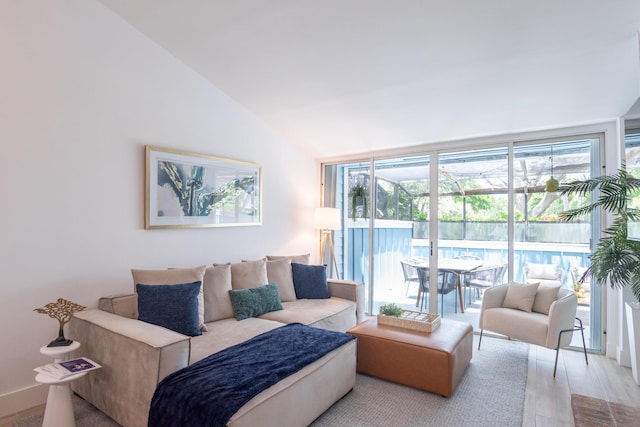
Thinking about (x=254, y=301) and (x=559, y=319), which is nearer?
(x=559, y=319)

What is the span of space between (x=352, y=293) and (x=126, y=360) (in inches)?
95.7

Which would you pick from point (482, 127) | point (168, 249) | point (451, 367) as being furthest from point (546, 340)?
point (168, 249)

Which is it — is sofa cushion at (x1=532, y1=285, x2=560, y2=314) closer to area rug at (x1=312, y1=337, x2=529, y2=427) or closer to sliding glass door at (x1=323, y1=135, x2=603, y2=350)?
sliding glass door at (x1=323, y1=135, x2=603, y2=350)

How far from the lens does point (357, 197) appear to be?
5.03m

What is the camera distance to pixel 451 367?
2.54m

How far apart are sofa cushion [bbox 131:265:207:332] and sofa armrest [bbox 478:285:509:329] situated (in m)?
2.74

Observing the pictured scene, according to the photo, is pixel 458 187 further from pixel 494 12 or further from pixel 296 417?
pixel 296 417

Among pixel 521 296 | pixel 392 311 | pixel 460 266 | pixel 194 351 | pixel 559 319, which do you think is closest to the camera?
pixel 194 351

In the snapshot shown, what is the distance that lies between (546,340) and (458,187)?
6.20 feet

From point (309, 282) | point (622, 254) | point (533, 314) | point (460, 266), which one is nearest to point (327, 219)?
point (309, 282)

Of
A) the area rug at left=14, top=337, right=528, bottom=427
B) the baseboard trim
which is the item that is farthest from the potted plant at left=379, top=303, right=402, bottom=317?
the baseboard trim

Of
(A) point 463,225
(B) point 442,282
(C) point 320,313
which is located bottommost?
(C) point 320,313

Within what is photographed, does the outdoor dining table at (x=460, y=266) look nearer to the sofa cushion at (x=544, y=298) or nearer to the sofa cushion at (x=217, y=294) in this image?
the sofa cushion at (x=544, y=298)

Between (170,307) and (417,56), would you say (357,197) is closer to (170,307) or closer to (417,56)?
(417,56)
